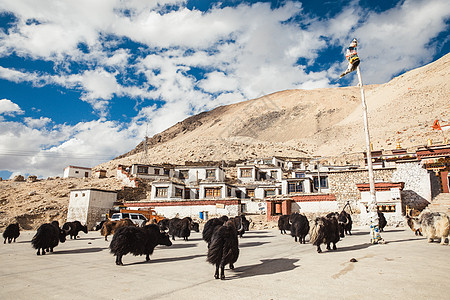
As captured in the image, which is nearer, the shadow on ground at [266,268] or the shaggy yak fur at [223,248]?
the shaggy yak fur at [223,248]

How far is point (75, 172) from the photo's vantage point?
188ft

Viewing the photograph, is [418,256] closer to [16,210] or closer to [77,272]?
[77,272]

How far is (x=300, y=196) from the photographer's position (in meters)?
28.0

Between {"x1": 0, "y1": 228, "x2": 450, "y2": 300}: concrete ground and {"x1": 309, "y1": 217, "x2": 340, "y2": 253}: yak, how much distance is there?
0.66 m

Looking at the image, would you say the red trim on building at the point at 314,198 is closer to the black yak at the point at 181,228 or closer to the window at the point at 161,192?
the black yak at the point at 181,228

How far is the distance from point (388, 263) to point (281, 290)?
145 inches

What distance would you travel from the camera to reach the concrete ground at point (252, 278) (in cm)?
520

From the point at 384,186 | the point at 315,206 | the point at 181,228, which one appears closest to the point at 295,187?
the point at 315,206

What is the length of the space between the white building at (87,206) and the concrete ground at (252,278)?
72.0ft

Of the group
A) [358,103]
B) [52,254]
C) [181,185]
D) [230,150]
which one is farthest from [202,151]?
[358,103]

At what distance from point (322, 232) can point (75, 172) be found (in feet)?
193

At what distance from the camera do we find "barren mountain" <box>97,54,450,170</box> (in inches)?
2788

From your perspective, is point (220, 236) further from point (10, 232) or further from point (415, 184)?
point (415, 184)

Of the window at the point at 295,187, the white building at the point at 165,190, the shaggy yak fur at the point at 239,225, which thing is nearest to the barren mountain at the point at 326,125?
the window at the point at 295,187
